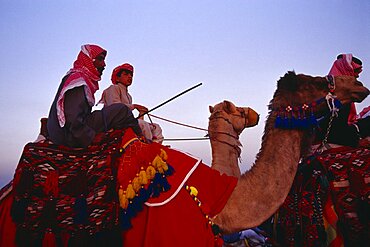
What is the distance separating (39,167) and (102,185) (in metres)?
0.59

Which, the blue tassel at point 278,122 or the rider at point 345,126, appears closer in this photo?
the blue tassel at point 278,122

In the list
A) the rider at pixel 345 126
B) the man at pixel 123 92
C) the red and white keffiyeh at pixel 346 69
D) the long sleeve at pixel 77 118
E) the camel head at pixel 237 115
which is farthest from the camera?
the man at pixel 123 92

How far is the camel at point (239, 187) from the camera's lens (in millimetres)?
2764

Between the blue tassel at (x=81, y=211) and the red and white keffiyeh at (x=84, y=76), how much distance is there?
2.23ft

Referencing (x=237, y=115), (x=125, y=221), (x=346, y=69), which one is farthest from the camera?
(x=237, y=115)

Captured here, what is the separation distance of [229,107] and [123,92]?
1.95 m

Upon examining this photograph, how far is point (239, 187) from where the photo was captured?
Answer: 10.1ft

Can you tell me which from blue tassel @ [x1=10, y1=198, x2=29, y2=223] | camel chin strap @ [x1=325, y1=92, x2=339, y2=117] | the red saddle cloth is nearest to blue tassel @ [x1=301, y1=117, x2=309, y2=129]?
camel chin strap @ [x1=325, y1=92, x2=339, y2=117]

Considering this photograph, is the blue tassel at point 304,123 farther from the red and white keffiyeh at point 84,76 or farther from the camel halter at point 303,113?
the red and white keffiyeh at point 84,76

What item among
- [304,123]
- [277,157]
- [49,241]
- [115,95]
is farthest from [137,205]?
[115,95]

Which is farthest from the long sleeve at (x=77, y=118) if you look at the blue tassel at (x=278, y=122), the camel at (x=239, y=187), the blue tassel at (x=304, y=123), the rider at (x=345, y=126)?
the rider at (x=345, y=126)

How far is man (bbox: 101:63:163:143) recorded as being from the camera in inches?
254

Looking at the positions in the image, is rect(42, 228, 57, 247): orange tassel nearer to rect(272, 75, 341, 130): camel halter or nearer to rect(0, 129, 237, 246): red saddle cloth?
rect(0, 129, 237, 246): red saddle cloth

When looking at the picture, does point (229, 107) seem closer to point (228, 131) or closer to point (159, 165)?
point (228, 131)
